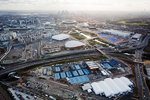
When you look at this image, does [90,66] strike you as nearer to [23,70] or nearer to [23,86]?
[23,86]

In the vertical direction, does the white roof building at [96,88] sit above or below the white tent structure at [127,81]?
below

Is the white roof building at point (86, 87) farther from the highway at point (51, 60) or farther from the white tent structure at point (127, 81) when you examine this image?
the highway at point (51, 60)

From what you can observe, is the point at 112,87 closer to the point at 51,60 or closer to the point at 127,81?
the point at 127,81

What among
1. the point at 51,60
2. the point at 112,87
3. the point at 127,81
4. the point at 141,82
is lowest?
the point at 141,82

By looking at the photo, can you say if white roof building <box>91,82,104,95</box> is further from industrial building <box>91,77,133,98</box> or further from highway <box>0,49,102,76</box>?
highway <box>0,49,102,76</box>

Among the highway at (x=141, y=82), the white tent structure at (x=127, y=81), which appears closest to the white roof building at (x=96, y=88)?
the white tent structure at (x=127, y=81)

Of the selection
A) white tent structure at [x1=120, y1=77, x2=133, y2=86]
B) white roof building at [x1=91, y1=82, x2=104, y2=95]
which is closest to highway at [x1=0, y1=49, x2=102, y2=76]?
white roof building at [x1=91, y1=82, x2=104, y2=95]

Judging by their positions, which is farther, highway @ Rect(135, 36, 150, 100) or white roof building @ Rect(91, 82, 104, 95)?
white roof building @ Rect(91, 82, 104, 95)

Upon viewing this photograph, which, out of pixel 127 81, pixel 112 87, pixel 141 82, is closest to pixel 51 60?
pixel 112 87
